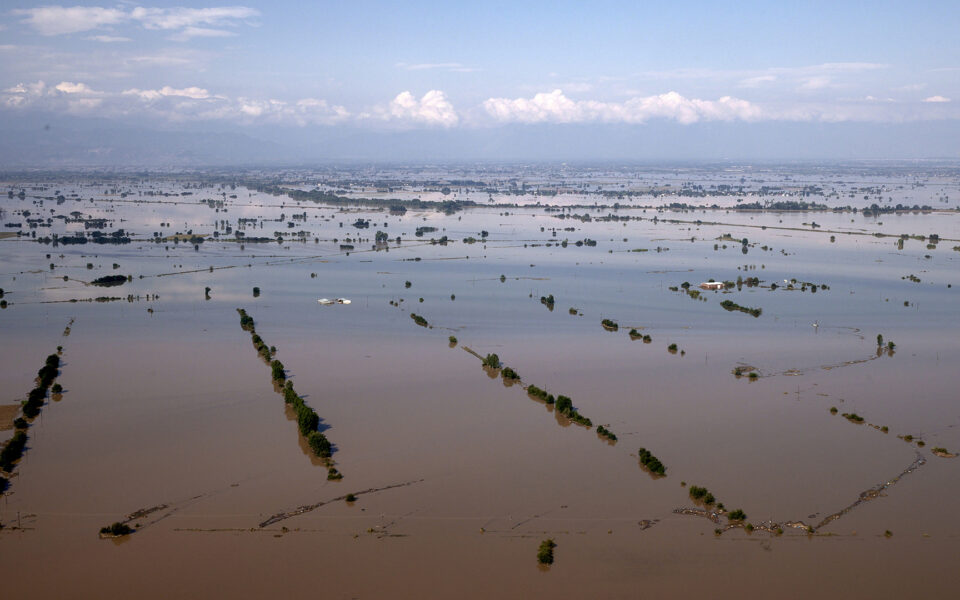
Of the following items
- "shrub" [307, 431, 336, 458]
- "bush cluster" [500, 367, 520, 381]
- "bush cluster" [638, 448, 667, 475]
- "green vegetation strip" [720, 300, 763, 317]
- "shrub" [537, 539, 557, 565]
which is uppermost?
"green vegetation strip" [720, 300, 763, 317]

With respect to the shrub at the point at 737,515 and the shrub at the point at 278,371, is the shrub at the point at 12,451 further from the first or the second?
the shrub at the point at 737,515

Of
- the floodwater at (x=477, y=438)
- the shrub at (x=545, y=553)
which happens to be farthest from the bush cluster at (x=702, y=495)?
the shrub at (x=545, y=553)

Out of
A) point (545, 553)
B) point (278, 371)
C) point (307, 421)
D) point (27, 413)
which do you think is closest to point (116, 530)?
point (307, 421)

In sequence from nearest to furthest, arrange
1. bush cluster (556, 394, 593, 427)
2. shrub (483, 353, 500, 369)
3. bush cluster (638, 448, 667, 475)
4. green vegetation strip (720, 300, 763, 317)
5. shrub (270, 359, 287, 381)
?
bush cluster (638, 448, 667, 475) → bush cluster (556, 394, 593, 427) → shrub (270, 359, 287, 381) → shrub (483, 353, 500, 369) → green vegetation strip (720, 300, 763, 317)

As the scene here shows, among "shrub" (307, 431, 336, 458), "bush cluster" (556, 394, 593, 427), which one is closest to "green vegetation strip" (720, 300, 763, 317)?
"bush cluster" (556, 394, 593, 427)

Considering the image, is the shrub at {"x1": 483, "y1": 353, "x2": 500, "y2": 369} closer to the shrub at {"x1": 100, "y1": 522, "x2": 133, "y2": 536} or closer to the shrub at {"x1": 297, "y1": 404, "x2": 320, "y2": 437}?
the shrub at {"x1": 297, "y1": 404, "x2": 320, "y2": 437}

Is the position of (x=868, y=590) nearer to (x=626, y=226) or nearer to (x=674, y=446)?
(x=674, y=446)

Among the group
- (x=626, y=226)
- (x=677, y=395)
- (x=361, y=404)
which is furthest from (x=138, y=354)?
(x=626, y=226)

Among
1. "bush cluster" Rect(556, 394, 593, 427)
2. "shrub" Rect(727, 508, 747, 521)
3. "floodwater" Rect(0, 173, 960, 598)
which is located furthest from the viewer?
"bush cluster" Rect(556, 394, 593, 427)
